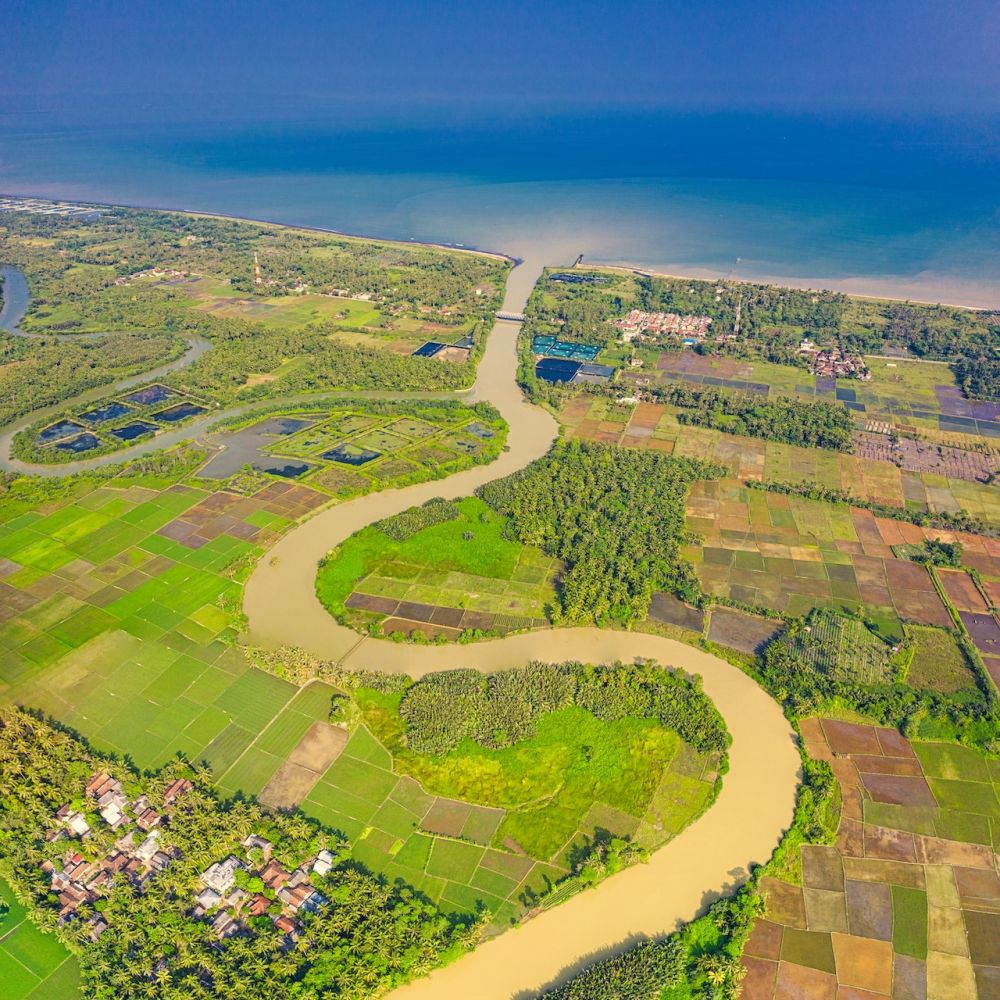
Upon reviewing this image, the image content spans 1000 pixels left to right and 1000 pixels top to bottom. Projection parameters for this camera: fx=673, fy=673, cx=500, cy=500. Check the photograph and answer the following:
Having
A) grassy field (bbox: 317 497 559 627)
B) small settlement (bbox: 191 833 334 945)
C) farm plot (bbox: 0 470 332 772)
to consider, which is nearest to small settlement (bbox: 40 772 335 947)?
small settlement (bbox: 191 833 334 945)

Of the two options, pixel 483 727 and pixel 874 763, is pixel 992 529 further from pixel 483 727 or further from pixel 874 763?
pixel 483 727

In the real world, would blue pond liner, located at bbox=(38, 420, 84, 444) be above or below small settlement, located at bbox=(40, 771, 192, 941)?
above

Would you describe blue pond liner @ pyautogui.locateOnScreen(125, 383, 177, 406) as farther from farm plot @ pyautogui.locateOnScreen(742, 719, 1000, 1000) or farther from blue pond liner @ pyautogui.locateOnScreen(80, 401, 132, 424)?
farm plot @ pyautogui.locateOnScreen(742, 719, 1000, 1000)

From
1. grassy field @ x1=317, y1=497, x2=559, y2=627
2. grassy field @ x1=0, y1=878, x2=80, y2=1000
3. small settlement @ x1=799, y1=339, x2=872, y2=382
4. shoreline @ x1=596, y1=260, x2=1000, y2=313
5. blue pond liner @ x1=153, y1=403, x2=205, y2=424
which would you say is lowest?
grassy field @ x1=0, y1=878, x2=80, y2=1000

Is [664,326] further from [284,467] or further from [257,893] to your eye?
[257,893]

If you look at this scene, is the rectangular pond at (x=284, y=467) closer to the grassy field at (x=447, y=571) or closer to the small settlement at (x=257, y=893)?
the grassy field at (x=447, y=571)

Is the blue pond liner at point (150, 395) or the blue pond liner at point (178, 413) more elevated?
the blue pond liner at point (150, 395)

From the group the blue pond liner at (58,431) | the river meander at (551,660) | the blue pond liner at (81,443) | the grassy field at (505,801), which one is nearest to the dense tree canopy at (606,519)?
the river meander at (551,660)
